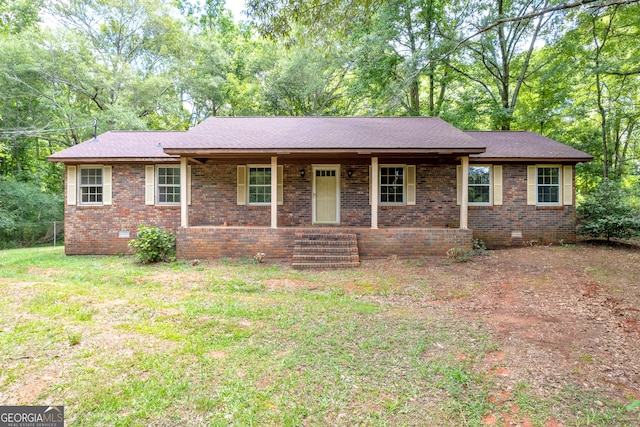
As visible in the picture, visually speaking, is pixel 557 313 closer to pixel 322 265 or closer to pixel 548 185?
pixel 322 265

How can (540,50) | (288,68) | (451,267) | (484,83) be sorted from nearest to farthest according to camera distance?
(451,267) < (540,50) < (484,83) < (288,68)

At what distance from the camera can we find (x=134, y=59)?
1886 cm

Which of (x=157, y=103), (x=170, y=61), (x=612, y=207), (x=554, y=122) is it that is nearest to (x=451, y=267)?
(x=612, y=207)

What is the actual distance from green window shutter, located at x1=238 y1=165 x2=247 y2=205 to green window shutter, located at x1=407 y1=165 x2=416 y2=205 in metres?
5.36

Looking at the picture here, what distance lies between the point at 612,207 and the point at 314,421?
39.9 ft

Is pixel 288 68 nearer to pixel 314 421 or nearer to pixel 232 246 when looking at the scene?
pixel 232 246

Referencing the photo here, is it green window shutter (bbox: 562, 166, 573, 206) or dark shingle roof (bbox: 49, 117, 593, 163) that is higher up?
dark shingle roof (bbox: 49, 117, 593, 163)

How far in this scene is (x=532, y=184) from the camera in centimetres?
974

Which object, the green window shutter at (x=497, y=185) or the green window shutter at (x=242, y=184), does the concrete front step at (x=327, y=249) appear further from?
the green window shutter at (x=497, y=185)

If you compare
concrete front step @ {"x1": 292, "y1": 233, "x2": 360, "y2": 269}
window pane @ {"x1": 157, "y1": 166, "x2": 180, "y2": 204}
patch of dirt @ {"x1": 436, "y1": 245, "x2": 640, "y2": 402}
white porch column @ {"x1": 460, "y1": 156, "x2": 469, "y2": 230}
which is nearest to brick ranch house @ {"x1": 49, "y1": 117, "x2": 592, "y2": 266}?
window pane @ {"x1": 157, "y1": 166, "x2": 180, "y2": 204}

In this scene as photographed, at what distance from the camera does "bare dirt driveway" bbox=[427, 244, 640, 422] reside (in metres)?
2.81

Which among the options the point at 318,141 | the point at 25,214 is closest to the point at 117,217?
the point at 318,141

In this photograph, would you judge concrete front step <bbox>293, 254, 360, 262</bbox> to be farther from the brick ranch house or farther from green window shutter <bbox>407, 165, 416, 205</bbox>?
green window shutter <bbox>407, 165, 416, 205</bbox>

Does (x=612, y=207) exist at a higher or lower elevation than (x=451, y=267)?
higher
